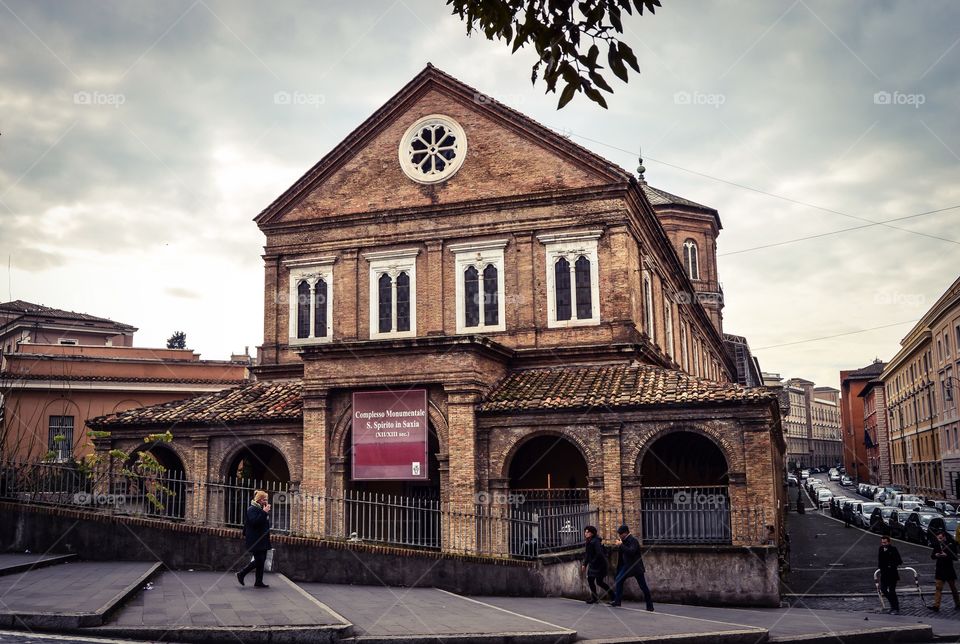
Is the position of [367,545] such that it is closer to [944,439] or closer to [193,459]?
[193,459]

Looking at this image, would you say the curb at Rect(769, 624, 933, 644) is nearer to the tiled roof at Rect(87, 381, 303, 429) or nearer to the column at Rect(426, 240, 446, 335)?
the tiled roof at Rect(87, 381, 303, 429)

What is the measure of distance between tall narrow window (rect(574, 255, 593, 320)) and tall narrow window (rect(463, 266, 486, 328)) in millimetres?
3007

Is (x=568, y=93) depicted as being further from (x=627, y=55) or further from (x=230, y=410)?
(x=230, y=410)

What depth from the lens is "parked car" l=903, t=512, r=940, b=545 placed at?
110 feet

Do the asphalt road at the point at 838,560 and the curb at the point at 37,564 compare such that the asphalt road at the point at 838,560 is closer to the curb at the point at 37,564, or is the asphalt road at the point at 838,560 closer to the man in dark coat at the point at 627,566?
the man in dark coat at the point at 627,566

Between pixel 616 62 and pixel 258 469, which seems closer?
pixel 616 62

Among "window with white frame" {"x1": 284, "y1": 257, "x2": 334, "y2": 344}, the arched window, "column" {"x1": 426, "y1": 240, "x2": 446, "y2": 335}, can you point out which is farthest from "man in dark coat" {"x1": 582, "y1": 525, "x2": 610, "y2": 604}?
the arched window

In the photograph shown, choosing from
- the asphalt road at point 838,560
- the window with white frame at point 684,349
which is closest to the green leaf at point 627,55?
the asphalt road at point 838,560

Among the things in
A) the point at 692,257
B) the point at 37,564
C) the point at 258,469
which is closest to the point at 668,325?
the point at 258,469

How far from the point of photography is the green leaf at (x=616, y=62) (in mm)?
6816

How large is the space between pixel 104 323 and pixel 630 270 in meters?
38.7

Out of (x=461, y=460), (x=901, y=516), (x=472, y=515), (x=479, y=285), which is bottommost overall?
(x=901, y=516)

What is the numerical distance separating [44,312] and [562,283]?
123ft

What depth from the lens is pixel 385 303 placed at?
27.7 meters
